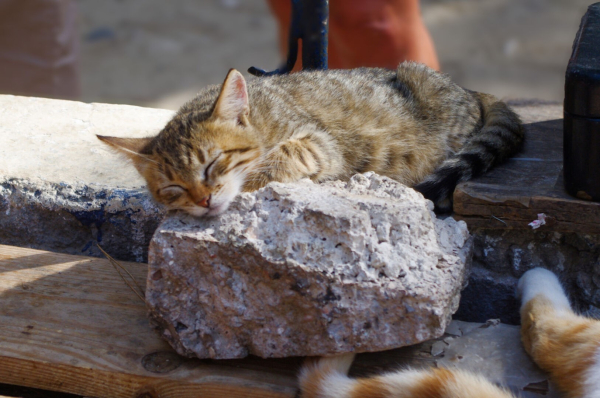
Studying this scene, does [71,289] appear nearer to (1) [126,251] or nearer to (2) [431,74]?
(1) [126,251]

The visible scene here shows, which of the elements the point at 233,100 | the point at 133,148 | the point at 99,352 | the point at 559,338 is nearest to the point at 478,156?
the point at 559,338

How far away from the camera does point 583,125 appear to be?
1.92 metres

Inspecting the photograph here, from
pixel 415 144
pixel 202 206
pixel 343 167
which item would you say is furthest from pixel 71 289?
pixel 415 144

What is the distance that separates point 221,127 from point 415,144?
82 cm

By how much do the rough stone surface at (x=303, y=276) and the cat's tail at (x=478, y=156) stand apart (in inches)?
15.6

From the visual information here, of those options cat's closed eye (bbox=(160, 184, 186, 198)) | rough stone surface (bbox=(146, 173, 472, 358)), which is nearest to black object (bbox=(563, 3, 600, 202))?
rough stone surface (bbox=(146, 173, 472, 358))

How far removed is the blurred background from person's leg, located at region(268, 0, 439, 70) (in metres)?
2.12

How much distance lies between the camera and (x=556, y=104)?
11.2 feet

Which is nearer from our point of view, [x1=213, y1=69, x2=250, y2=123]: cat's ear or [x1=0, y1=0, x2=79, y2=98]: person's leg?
[x1=213, y1=69, x2=250, y2=123]: cat's ear

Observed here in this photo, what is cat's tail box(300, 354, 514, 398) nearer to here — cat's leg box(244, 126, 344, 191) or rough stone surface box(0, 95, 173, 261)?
cat's leg box(244, 126, 344, 191)

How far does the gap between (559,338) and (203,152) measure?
4.01ft

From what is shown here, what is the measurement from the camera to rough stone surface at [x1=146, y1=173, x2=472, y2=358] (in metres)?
1.68

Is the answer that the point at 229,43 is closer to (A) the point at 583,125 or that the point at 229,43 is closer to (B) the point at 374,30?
(B) the point at 374,30

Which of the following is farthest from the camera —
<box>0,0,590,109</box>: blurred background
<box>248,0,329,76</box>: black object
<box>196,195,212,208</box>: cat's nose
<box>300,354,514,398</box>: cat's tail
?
<box>0,0,590,109</box>: blurred background
